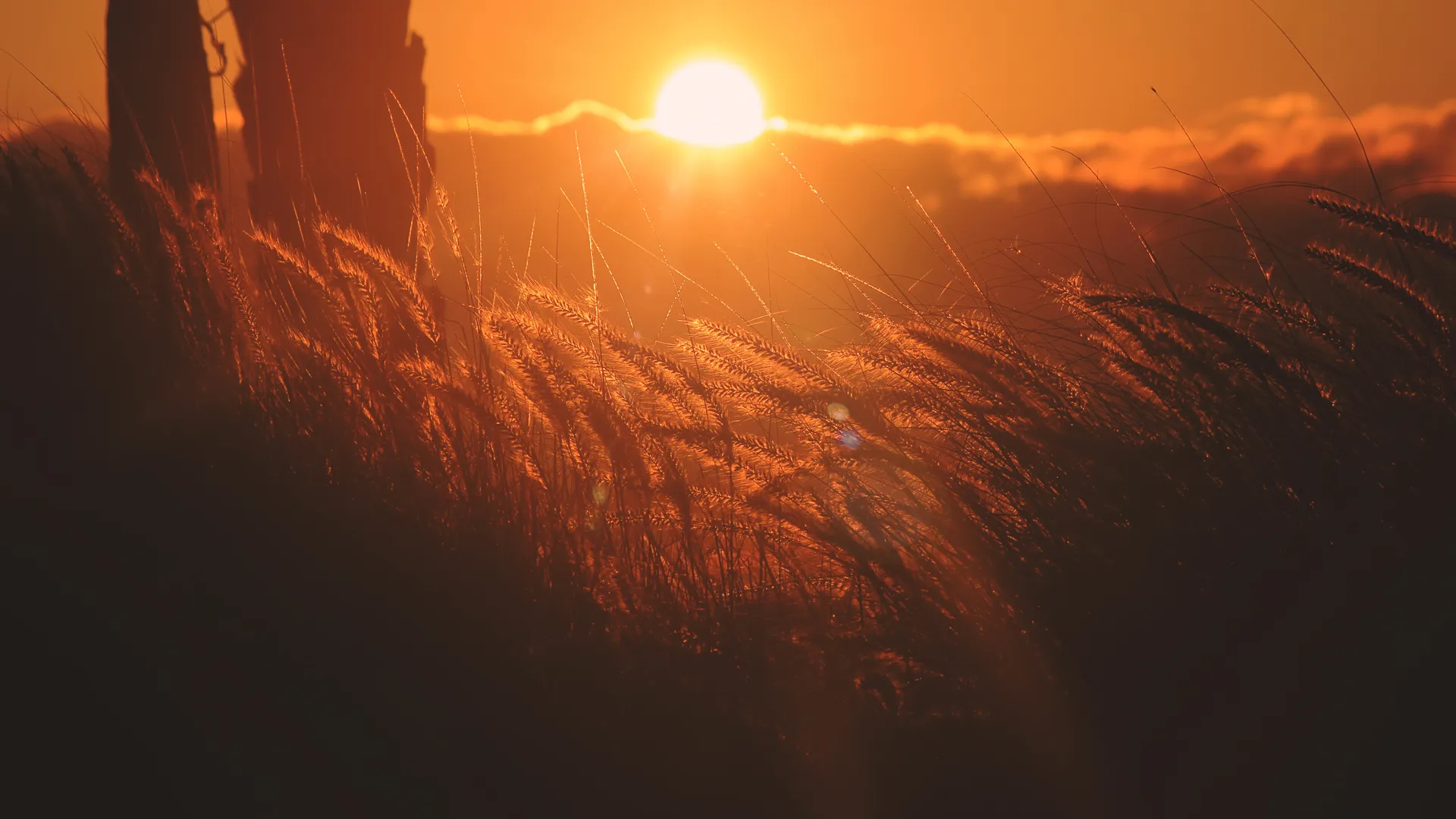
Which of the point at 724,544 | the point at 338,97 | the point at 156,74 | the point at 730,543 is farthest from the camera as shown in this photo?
the point at 338,97

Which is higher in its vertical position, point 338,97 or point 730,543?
point 338,97

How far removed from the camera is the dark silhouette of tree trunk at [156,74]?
316 centimetres

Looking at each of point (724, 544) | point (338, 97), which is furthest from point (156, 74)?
point (724, 544)

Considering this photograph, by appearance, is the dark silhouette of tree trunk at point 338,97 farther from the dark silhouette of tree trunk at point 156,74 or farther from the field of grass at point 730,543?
the field of grass at point 730,543

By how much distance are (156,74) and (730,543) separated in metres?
2.82

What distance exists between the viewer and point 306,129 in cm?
332

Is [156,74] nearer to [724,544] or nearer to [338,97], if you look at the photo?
[338,97]

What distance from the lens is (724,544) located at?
Answer: 1664 mm

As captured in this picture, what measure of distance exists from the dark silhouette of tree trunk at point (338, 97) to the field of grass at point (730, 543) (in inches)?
56.1

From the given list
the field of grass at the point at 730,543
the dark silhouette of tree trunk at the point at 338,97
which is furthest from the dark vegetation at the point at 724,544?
the dark silhouette of tree trunk at the point at 338,97

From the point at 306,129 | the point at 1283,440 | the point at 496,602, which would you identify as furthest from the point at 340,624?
the point at 306,129

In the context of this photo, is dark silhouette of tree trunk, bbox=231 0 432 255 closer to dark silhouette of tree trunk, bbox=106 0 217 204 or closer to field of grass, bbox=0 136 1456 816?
dark silhouette of tree trunk, bbox=106 0 217 204

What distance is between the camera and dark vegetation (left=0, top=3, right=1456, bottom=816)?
112cm

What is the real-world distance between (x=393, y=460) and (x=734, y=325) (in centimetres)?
63
